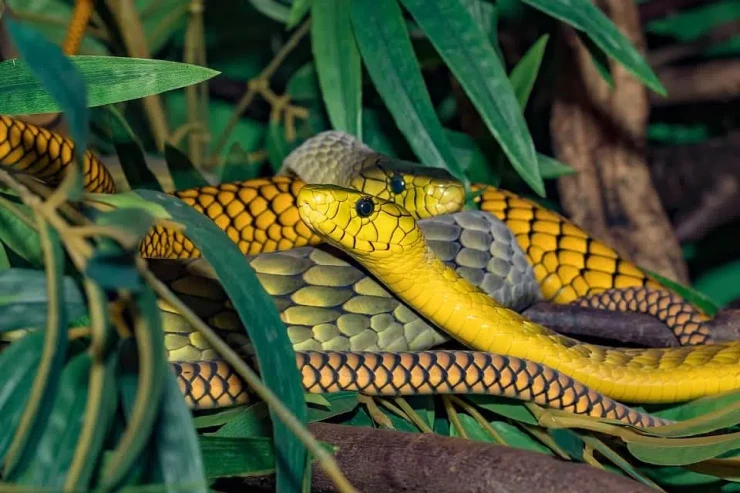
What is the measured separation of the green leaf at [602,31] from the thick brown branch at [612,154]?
0.56 metres

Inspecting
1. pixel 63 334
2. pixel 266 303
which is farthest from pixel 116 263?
pixel 266 303

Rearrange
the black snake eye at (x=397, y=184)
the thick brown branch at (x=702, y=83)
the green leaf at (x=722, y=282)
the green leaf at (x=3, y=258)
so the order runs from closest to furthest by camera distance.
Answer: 1. the green leaf at (x=3, y=258)
2. the black snake eye at (x=397, y=184)
3. the thick brown branch at (x=702, y=83)
4. the green leaf at (x=722, y=282)

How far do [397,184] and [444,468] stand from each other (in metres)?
0.68

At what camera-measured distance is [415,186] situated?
56.3 inches

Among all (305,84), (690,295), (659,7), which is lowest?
(690,295)

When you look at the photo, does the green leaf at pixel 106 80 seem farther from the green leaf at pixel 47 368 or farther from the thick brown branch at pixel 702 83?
the thick brown branch at pixel 702 83

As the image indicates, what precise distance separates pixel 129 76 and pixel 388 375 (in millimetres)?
456

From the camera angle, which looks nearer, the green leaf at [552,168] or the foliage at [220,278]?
the foliage at [220,278]

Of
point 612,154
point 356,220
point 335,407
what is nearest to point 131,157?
point 356,220

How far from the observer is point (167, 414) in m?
0.69

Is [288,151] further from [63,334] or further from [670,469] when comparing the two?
[63,334]

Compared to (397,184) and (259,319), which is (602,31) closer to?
(397,184)

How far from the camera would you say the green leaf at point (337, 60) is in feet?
→ 4.96

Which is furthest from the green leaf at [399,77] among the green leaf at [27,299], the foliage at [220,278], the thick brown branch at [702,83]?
the thick brown branch at [702,83]
